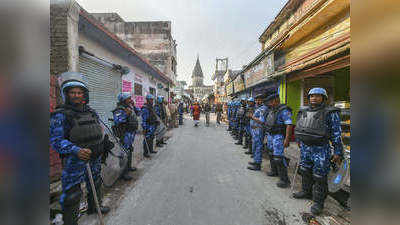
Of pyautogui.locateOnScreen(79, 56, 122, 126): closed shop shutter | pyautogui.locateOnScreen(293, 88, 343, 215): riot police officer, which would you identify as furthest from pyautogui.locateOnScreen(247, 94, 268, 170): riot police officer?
pyautogui.locateOnScreen(79, 56, 122, 126): closed shop shutter

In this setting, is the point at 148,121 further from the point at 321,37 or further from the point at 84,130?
the point at 321,37

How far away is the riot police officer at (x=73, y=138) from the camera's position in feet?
5.83

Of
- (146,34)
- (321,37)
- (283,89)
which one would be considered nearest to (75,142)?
(321,37)

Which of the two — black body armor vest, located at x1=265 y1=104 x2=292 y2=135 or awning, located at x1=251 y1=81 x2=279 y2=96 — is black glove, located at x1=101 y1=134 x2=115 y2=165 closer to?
black body armor vest, located at x1=265 y1=104 x2=292 y2=135

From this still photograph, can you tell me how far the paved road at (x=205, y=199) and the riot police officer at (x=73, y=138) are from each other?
67cm

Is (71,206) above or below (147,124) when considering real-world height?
below

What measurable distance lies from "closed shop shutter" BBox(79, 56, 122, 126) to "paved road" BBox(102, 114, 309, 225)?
122 inches

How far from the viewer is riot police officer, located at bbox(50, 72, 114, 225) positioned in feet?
5.83

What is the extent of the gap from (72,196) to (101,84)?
4826mm

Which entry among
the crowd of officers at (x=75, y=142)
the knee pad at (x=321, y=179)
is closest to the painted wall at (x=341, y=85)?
the knee pad at (x=321, y=179)

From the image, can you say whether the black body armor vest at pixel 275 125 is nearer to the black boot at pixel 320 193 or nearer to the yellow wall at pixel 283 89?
the black boot at pixel 320 193

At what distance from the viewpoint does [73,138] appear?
1847mm
